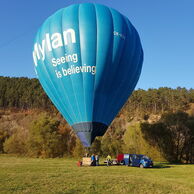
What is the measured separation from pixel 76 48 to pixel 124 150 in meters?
25.0

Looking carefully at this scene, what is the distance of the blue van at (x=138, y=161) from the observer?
2148 centimetres

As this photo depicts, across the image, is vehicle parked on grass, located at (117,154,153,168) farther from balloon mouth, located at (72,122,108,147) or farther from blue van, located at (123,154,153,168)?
balloon mouth, located at (72,122,108,147)

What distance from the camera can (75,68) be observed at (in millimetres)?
18703

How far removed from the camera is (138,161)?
2220cm

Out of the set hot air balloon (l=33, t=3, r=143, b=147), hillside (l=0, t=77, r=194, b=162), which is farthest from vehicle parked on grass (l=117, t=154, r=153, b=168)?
hillside (l=0, t=77, r=194, b=162)

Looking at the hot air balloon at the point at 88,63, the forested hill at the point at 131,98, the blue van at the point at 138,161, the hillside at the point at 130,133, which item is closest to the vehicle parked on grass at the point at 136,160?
the blue van at the point at 138,161

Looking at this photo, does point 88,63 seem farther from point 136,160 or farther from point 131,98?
point 131,98

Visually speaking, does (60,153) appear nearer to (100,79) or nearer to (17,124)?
(100,79)

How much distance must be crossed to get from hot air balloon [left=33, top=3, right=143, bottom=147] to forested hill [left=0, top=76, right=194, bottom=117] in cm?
6848

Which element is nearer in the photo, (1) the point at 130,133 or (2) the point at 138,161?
(2) the point at 138,161

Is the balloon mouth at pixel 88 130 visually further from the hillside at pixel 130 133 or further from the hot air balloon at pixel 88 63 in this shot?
the hillside at pixel 130 133

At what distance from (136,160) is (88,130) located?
244 inches

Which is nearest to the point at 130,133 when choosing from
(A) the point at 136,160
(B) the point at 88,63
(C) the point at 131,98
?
(A) the point at 136,160

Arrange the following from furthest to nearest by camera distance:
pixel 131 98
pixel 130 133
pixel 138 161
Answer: pixel 131 98 → pixel 130 133 → pixel 138 161
